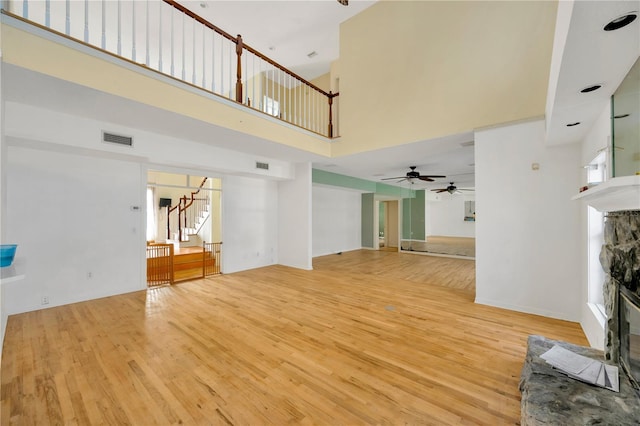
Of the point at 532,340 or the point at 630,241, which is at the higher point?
the point at 630,241

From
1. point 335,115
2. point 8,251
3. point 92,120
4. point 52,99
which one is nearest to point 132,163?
point 92,120

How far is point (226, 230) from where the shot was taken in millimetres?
6090

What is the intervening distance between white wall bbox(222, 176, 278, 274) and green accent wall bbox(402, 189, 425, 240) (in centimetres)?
565

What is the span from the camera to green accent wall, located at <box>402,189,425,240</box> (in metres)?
10.1

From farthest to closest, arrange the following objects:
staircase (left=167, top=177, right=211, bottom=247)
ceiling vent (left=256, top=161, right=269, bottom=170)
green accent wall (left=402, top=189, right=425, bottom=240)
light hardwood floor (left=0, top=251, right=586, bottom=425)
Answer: green accent wall (left=402, top=189, right=425, bottom=240) → staircase (left=167, top=177, right=211, bottom=247) → ceiling vent (left=256, top=161, right=269, bottom=170) → light hardwood floor (left=0, top=251, right=586, bottom=425)

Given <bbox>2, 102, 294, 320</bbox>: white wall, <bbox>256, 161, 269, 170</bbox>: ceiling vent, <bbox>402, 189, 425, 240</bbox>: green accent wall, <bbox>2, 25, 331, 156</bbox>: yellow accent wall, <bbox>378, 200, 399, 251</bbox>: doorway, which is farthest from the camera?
<bbox>378, 200, 399, 251</bbox>: doorway

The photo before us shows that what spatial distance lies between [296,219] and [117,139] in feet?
13.6

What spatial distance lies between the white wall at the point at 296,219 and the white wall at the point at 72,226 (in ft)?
11.2

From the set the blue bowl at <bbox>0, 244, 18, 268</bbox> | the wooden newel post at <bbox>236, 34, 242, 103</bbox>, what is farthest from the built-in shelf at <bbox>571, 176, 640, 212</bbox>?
the wooden newel post at <bbox>236, 34, 242, 103</bbox>

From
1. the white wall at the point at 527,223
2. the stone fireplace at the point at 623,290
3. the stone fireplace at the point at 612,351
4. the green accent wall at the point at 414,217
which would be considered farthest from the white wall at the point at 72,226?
the green accent wall at the point at 414,217

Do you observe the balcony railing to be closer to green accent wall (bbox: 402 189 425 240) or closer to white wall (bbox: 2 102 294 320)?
white wall (bbox: 2 102 294 320)

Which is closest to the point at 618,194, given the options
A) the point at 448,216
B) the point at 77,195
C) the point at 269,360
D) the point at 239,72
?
the point at 269,360

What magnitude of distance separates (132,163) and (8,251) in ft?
13.0

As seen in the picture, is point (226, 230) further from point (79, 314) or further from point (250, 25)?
point (250, 25)
